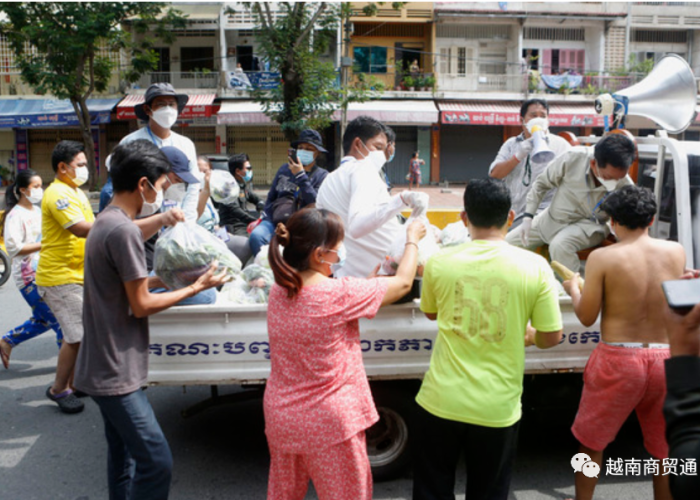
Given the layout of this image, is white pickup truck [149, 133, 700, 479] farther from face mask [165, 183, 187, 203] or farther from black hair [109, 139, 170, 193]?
face mask [165, 183, 187, 203]

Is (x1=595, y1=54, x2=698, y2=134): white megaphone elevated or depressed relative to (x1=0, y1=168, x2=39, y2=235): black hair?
elevated

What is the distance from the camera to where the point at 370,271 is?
3.33m

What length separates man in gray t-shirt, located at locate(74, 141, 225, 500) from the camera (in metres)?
2.54

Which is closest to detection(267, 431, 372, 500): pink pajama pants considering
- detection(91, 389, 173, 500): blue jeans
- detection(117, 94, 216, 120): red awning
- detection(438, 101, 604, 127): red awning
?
detection(91, 389, 173, 500): blue jeans

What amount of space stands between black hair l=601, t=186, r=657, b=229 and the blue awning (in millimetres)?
26220

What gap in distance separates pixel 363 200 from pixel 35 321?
3456 mm

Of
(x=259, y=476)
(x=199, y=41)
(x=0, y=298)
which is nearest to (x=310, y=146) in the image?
(x=259, y=476)

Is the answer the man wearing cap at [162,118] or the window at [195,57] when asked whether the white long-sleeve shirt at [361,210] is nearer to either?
the man wearing cap at [162,118]

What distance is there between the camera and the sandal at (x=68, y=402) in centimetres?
459

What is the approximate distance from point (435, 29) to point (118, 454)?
2853cm

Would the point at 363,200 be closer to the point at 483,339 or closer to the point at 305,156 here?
the point at 483,339

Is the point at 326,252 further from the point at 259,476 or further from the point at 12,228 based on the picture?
the point at 12,228

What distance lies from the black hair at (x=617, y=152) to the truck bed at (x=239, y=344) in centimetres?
92

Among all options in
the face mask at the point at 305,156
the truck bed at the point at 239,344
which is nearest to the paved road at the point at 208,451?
the truck bed at the point at 239,344
